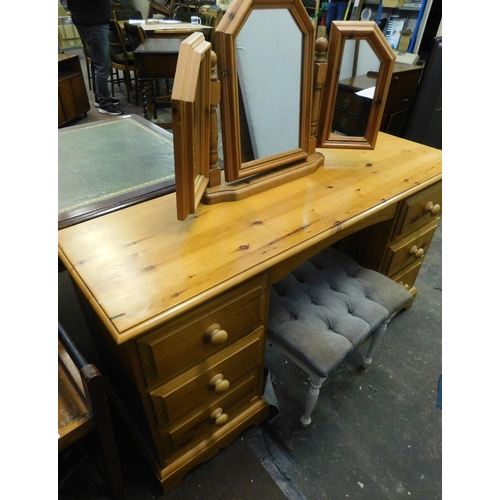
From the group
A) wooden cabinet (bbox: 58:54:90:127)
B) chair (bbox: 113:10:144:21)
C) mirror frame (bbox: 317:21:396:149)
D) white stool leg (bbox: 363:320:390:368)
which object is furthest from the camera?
chair (bbox: 113:10:144:21)

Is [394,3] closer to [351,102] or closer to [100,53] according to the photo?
[351,102]

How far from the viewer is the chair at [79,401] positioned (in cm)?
70

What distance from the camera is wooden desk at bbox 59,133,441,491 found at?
0.70 m

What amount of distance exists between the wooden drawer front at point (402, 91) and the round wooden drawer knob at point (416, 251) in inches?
53.3

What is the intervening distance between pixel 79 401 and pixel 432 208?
4.08 ft

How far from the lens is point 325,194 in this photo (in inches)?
40.5

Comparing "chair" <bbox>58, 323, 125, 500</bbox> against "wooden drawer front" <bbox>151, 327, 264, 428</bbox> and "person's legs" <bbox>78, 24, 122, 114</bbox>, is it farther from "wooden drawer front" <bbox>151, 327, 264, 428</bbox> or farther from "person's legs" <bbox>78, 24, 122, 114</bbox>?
"person's legs" <bbox>78, 24, 122, 114</bbox>

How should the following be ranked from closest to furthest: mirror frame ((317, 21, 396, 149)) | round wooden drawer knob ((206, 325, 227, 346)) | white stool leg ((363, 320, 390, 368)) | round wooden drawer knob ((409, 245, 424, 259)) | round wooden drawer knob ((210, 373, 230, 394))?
round wooden drawer knob ((206, 325, 227, 346)) → round wooden drawer knob ((210, 373, 230, 394)) → mirror frame ((317, 21, 396, 149)) → white stool leg ((363, 320, 390, 368)) → round wooden drawer knob ((409, 245, 424, 259))

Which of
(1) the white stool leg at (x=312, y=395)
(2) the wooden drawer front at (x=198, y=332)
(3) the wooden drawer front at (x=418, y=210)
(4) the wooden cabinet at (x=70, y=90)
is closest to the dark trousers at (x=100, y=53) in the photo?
(4) the wooden cabinet at (x=70, y=90)

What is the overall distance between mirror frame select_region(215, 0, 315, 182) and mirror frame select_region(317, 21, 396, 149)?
0.08 meters

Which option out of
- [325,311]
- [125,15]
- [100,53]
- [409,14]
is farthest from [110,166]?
[125,15]

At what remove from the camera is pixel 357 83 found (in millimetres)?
1120

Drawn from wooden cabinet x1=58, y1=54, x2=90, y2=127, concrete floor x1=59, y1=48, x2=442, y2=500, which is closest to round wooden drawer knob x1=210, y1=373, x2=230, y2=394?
concrete floor x1=59, y1=48, x2=442, y2=500

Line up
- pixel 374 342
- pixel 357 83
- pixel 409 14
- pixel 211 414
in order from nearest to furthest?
pixel 211 414 → pixel 357 83 → pixel 374 342 → pixel 409 14
